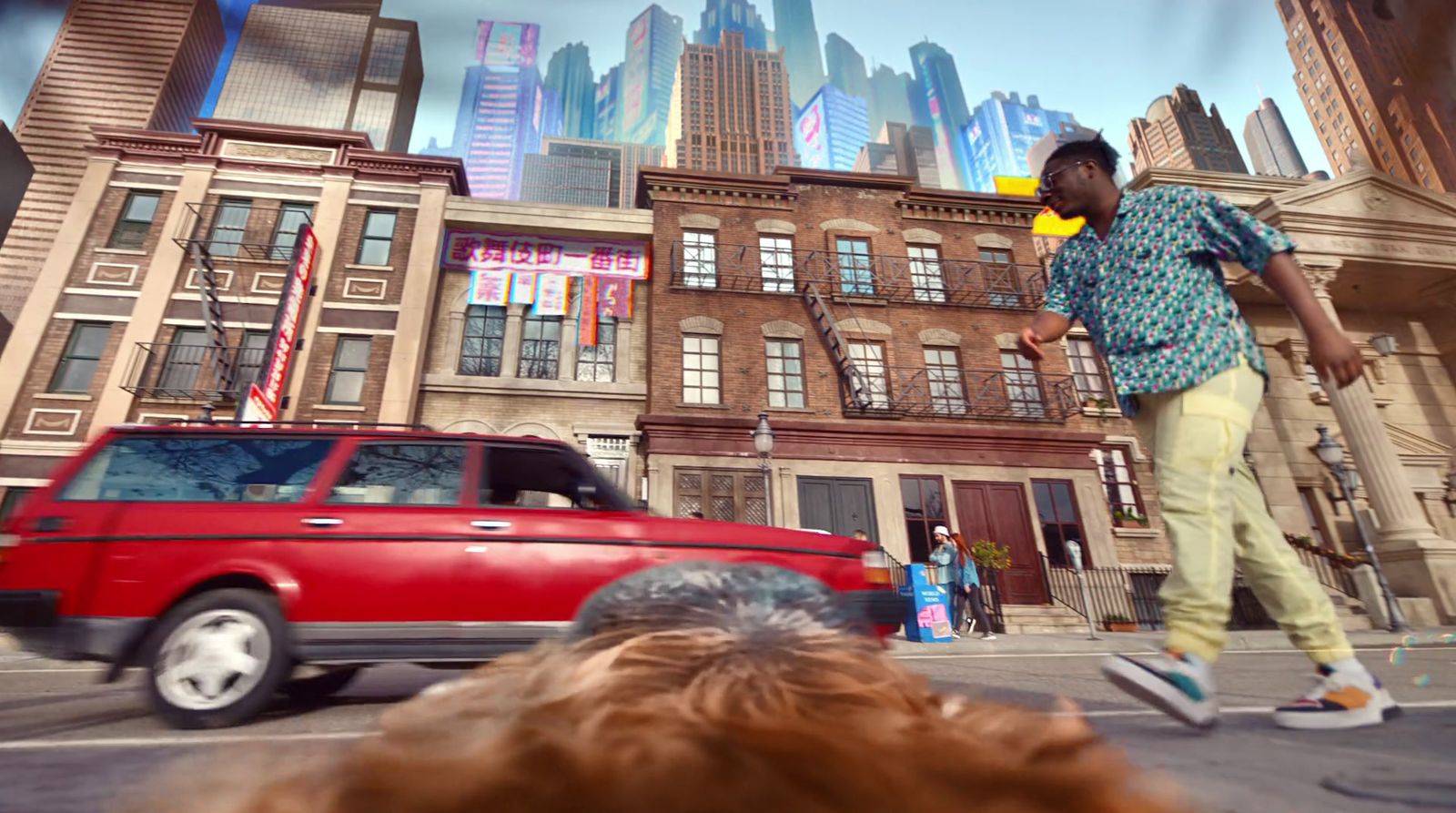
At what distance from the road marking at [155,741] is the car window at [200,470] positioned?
1.17 m

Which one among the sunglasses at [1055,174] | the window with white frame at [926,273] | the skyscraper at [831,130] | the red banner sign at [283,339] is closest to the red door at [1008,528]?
the window with white frame at [926,273]

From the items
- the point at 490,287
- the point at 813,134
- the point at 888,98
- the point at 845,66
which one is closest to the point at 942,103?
the point at 888,98

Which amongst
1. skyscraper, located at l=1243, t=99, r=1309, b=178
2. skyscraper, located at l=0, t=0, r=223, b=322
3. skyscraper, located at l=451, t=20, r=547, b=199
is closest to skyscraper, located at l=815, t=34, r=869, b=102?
skyscraper, located at l=451, t=20, r=547, b=199

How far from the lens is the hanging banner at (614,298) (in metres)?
14.3

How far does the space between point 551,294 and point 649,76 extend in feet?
504

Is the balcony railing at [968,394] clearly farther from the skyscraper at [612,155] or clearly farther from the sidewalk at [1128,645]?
the skyscraper at [612,155]

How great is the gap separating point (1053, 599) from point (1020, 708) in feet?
45.9

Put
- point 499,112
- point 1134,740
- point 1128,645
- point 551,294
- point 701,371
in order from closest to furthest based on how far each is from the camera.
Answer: point 1134,740, point 1128,645, point 701,371, point 551,294, point 499,112

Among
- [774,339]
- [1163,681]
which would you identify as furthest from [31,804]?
[774,339]

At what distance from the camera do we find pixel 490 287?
14078mm

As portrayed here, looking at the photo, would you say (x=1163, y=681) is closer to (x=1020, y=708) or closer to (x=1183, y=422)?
(x=1183, y=422)

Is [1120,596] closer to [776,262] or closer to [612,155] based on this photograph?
[776,262]

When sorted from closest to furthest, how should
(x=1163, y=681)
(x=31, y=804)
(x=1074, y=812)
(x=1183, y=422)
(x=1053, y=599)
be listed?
(x=1074, y=812), (x=31, y=804), (x=1163, y=681), (x=1183, y=422), (x=1053, y=599)

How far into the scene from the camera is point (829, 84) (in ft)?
504
